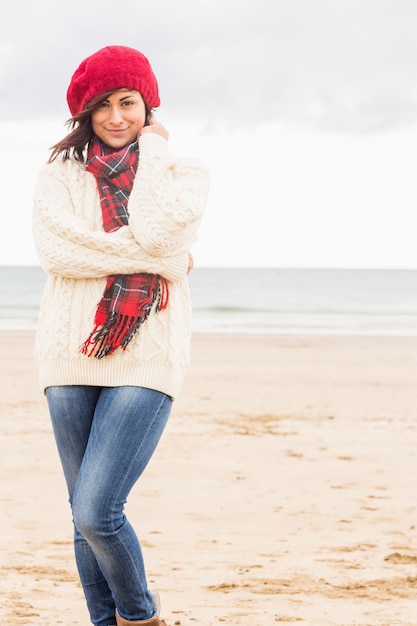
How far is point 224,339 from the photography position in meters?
20.6

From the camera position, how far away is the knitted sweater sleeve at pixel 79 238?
8.68ft

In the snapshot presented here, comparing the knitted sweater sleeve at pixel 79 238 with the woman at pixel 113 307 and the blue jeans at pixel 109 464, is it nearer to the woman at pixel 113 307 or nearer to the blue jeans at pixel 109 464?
the woman at pixel 113 307

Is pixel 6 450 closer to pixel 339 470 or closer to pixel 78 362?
pixel 339 470

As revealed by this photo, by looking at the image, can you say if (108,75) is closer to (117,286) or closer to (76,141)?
(76,141)

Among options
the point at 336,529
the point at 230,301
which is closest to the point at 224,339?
the point at 336,529

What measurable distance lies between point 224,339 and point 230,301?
2417 cm

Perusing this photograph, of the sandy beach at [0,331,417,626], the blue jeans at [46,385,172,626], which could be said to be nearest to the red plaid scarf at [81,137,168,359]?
the blue jeans at [46,385,172,626]

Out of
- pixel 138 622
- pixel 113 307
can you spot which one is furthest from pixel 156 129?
pixel 138 622

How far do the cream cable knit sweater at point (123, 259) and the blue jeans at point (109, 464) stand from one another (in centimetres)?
6

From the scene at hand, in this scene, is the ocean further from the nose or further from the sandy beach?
the nose

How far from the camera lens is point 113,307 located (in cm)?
262

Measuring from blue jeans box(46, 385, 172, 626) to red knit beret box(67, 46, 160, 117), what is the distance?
0.95m

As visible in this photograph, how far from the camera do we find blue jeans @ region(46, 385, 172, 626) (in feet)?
8.36

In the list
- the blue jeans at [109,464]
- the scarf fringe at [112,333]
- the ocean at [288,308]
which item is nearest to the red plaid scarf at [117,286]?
the scarf fringe at [112,333]
